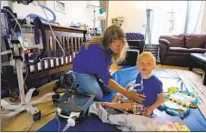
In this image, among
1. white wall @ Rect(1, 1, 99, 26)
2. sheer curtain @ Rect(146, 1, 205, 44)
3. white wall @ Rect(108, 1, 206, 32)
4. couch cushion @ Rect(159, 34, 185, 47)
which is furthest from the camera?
white wall @ Rect(108, 1, 206, 32)

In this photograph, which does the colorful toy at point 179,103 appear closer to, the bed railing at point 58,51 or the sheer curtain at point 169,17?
the bed railing at point 58,51

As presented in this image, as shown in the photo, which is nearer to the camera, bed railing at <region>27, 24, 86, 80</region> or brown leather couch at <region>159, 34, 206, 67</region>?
bed railing at <region>27, 24, 86, 80</region>

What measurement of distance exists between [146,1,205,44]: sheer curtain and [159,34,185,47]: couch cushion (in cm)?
14

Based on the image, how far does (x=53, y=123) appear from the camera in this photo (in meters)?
1.02

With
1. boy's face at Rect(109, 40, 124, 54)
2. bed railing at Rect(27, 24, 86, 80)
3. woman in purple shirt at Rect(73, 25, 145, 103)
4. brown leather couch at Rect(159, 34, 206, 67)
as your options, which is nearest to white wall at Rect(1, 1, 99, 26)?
bed railing at Rect(27, 24, 86, 80)

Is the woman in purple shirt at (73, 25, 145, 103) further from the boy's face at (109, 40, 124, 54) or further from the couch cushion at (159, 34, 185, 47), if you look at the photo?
the couch cushion at (159, 34, 185, 47)

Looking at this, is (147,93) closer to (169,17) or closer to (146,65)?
(146,65)

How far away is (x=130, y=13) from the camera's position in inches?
165

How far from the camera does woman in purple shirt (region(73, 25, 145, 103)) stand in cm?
117

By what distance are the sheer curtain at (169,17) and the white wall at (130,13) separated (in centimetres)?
25

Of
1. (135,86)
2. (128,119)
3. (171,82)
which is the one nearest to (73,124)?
(128,119)

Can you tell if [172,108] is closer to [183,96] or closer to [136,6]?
[183,96]

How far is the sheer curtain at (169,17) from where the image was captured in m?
3.10

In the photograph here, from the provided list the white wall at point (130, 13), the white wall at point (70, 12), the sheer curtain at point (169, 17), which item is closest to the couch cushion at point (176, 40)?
the sheer curtain at point (169, 17)
